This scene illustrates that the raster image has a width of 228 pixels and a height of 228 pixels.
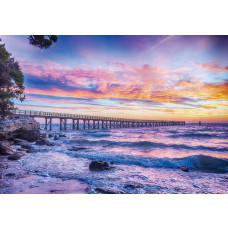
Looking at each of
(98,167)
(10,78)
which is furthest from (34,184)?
(10,78)

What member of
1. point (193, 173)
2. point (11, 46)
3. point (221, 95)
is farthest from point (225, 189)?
point (11, 46)

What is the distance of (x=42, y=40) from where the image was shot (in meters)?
6.34

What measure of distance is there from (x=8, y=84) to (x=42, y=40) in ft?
8.32

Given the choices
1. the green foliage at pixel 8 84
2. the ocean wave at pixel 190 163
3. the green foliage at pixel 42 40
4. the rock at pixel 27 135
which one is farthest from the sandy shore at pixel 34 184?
the rock at pixel 27 135

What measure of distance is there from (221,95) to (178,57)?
8.69 ft

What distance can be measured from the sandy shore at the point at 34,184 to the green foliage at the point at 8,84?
3.74 m

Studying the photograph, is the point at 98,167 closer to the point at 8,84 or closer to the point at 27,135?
the point at 8,84

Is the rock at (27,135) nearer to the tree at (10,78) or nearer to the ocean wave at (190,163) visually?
the tree at (10,78)

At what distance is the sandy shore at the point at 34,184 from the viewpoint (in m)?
3.63

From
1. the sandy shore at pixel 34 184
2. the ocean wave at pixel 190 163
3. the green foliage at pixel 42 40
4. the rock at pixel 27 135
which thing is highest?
the green foliage at pixel 42 40

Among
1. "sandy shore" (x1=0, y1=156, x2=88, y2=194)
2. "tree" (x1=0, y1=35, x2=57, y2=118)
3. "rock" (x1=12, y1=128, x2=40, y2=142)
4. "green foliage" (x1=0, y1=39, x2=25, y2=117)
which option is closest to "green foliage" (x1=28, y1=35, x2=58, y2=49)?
"tree" (x1=0, y1=35, x2=57, y2=118)
